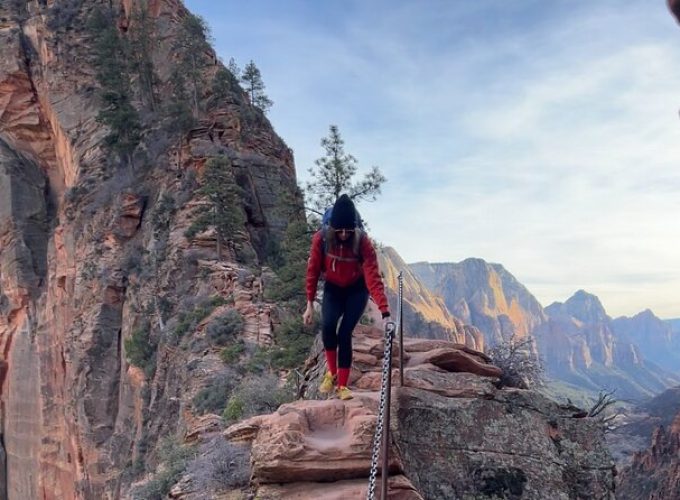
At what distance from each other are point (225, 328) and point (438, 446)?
12.0 meters

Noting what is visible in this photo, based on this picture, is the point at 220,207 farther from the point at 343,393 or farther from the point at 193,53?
the point at 343,393

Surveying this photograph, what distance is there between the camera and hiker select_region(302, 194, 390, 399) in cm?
524

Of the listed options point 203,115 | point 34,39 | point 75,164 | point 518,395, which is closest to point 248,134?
point 203,115

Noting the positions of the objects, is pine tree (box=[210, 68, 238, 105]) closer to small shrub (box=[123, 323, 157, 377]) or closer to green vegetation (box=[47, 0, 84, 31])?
small shrub (box=[123, 323, 157, 377])

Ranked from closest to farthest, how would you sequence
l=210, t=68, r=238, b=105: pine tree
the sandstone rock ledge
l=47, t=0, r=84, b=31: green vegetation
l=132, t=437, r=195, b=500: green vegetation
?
the sandstone rock ledge, l=132, t=437, r=195, b=500: green vegetation, l=210, t=68, r=238, b=105: pine tree, l=47, t=0, r=84, b=31: green vegetation

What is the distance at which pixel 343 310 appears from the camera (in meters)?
5.64

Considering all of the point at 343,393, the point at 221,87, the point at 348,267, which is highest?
the point at 221,87

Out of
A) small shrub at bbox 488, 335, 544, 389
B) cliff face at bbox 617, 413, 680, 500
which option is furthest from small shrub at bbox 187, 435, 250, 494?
cliff face at bbox 617, 413, 680, 500

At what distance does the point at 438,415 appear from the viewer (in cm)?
563

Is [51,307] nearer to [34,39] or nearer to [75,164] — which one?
[75,164]

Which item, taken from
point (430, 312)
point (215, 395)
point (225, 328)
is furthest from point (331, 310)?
point (430, 312)

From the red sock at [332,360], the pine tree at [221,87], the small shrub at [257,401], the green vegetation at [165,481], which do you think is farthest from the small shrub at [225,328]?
the pine tree at [221,87]

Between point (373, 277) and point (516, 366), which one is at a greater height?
point (373, 277)

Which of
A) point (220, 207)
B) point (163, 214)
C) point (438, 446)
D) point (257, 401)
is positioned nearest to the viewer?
point (438, 446)
